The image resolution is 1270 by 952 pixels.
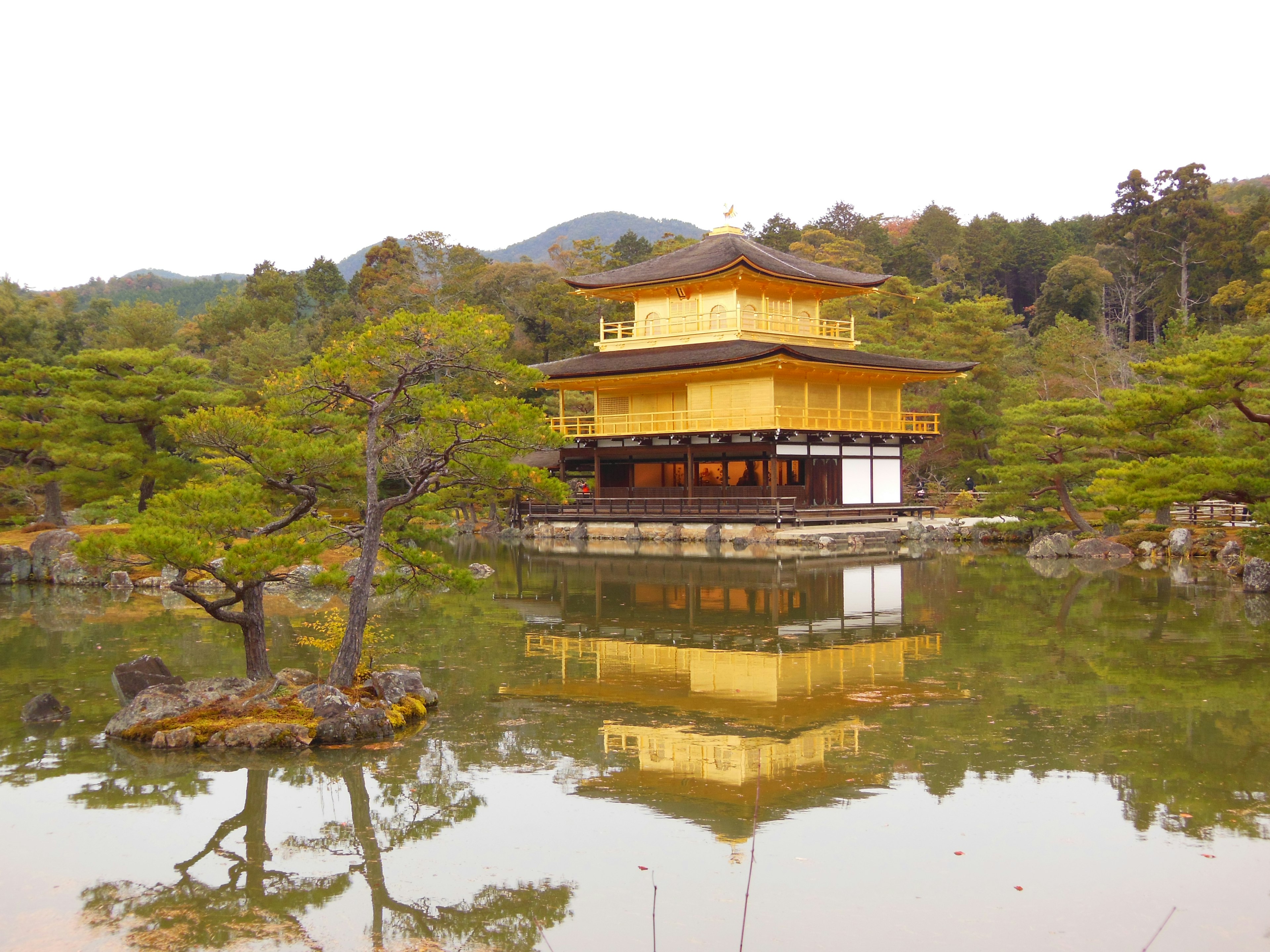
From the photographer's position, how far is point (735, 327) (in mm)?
38625

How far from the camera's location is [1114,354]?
47938 millimetres

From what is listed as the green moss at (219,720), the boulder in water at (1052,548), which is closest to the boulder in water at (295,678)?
the green moss at (219,720)

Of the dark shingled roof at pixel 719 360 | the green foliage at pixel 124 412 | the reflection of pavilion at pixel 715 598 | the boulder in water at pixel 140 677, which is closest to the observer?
the boulder in water at pixel 140 677

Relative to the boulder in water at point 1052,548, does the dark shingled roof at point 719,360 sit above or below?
above

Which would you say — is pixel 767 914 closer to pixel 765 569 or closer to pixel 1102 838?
pixel 1102 838

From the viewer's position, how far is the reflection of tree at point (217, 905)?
5.76 meters

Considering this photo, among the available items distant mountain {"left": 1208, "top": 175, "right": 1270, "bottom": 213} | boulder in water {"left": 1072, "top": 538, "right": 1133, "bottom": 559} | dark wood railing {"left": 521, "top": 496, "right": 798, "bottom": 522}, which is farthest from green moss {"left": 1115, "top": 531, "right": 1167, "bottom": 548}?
distant mountain {"left": 1208, "top": 175, "right": 1270, "bottom": 213}

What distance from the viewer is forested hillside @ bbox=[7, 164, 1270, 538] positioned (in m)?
21.3

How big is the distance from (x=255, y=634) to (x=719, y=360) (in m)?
25.3

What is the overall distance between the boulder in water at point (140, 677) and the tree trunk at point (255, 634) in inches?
29.8

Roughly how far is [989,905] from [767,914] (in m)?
1.30

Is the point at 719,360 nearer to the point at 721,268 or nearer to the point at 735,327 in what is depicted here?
the point at 721,268

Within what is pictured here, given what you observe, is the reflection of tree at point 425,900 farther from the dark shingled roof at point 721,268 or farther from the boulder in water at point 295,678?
the dark shingled roof at point 721,268

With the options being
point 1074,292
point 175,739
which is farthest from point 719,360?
point 1074,292
